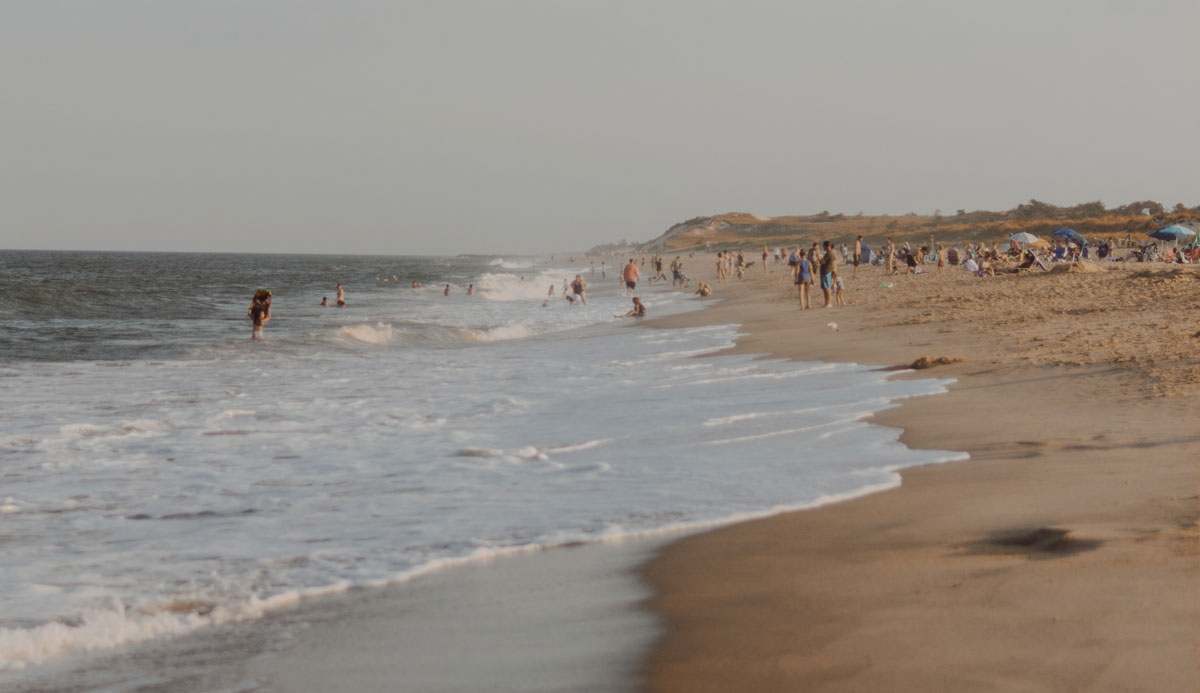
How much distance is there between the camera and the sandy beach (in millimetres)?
3135

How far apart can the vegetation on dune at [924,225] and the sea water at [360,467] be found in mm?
56415

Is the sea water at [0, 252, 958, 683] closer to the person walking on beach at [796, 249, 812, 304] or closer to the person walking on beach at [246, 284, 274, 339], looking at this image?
the person walking on beach at [246, 284, 274, 339]

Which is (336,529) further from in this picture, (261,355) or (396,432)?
(261,355)

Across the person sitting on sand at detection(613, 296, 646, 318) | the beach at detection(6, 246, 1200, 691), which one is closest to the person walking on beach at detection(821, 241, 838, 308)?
the person sitting on sand at detection(613, 296, 646, 318)

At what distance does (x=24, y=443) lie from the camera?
9.24m

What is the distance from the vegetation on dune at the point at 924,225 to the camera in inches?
2670

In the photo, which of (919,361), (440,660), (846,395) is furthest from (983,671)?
(919,361)

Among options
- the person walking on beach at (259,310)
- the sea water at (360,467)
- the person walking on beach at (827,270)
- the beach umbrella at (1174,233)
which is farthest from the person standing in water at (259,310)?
the beach umbrella at (1174,233)

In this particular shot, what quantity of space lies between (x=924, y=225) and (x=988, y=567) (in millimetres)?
95365

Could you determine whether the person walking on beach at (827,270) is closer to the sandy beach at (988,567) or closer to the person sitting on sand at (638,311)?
the person sitting on sand at (638,311)

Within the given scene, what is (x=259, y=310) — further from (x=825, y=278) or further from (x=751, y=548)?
(x=751, y=548)

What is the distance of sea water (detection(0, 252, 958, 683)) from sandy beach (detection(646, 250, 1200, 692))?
64cm

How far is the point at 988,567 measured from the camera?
4098mm

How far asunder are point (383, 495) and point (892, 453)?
3.64 meters
